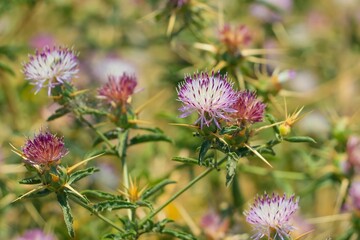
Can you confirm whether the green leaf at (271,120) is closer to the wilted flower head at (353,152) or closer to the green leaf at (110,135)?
the green leaf at (110,135)

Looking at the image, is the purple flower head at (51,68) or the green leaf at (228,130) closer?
the green leaf at (228,130)

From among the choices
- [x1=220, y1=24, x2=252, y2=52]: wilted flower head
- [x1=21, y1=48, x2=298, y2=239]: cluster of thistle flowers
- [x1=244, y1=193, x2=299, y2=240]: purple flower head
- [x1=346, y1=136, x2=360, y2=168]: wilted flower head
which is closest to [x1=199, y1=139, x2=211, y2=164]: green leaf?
[x1=21, y1=48, x2=298, y2=239]: cluster of thistle flowers

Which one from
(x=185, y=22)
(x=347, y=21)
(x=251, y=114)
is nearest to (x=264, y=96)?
(x=185, y=22)

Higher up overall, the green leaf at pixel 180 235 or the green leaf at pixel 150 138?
the green leaf at pixel 150 138

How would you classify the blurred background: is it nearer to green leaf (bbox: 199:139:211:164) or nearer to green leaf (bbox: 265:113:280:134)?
green leaf (bbox: 265:113:280:134)

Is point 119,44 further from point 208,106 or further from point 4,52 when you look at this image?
point 208,106

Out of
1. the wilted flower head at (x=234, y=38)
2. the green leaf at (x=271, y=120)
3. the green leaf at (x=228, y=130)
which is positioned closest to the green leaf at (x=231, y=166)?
the green leaf at (x=228, y=130)

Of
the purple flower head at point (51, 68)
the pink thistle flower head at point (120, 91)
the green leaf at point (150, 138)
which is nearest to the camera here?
the purple flower head at point (51, 68)

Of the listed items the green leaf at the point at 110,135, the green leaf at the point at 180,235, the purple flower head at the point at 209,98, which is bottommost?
the green leaf at the point at 180,235

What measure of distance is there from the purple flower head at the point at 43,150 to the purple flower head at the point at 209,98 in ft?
1.14

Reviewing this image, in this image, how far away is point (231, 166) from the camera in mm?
1676

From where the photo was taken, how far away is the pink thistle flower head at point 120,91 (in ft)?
6.68

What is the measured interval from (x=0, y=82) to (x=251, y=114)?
6.28 feet

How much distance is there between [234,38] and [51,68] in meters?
0.81
